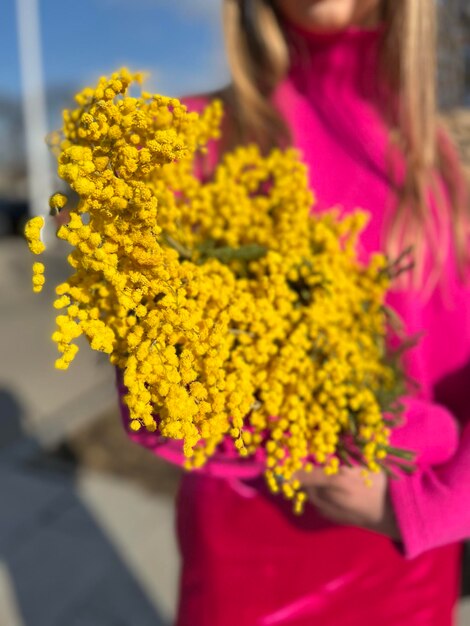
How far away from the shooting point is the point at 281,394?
28.9 inches

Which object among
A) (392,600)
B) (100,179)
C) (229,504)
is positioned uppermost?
(100,179)

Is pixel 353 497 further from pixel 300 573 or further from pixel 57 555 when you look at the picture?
pixel 57 555

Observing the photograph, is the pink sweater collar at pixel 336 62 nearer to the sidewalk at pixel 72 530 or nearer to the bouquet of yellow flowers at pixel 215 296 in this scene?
the bouquet of yellow flowers at pixel 215 296

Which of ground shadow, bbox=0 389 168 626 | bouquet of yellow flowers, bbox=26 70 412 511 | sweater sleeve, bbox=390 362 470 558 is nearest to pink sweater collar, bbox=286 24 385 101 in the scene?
bouquet of yellow flowers, bbox=26 70 412 511

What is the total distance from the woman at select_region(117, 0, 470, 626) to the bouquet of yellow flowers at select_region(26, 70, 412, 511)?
8.9 inches

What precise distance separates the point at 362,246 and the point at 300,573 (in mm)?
632

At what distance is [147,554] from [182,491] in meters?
1.59

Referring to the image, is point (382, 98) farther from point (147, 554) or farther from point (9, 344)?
point (9, 344)

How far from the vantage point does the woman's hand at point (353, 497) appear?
0.89m

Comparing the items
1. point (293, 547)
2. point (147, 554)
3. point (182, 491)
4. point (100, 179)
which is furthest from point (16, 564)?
point (100, 179)

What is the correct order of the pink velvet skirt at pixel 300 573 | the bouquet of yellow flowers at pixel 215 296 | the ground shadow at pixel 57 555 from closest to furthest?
the bouquet of yellow flowers at pixel 215 296
the pink velvet skirt at pixel 300 573
the ground shadow at pixel 57 555

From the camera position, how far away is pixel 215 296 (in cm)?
68

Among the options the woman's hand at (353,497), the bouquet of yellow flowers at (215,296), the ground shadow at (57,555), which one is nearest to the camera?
the bouquet of yellow flowers at (215,296)

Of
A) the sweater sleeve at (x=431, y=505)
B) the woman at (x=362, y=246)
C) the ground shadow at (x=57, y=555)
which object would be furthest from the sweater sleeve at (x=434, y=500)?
the ground shadow at (x=57, y=555)
